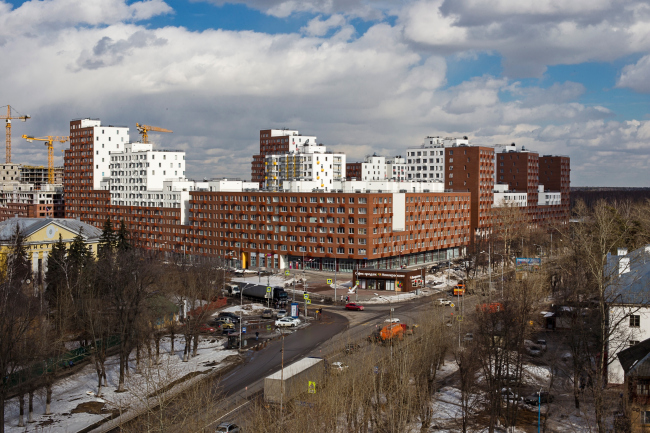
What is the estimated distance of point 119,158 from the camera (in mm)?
145625

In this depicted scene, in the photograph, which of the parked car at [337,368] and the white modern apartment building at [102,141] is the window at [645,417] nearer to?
the parked car at [337,368]

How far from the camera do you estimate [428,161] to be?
499 ft

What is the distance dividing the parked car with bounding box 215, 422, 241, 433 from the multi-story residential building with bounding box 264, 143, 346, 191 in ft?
416

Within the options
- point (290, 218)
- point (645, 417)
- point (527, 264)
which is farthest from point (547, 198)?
point (645, 417)

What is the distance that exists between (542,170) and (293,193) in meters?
115

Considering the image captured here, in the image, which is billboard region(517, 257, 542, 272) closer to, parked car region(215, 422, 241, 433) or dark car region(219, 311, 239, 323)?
dark car region(219, 311, 239, 323)

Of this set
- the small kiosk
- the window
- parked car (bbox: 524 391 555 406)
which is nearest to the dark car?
the small kiosk

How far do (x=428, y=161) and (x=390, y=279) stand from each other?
6619 cm

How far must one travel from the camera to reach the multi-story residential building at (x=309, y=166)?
546 feet

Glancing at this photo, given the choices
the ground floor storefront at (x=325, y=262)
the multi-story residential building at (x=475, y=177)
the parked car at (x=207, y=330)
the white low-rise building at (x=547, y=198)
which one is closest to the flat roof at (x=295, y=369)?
the parked car at (x=207, y=330)

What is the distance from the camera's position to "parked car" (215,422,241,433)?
34.9 m

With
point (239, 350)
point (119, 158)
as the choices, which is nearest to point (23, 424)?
point (239, 350)

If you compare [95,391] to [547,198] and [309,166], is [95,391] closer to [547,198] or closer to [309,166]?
[309,166]

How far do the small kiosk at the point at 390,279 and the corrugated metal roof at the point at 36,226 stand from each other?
43.4 m
